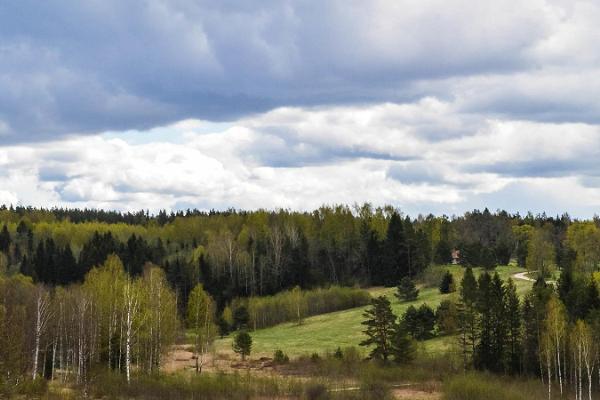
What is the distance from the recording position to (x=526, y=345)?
71625 mm

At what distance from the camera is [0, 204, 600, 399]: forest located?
65.0 metres

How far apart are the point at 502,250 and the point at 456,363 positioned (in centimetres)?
8314

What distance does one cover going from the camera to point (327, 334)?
9800cm

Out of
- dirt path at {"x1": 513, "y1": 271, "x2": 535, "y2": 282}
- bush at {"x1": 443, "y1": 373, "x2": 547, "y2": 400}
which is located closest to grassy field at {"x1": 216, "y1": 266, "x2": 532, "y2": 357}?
dirt path at {"x1": 513, "y1": 271, "x2": 535, "y2": 282}

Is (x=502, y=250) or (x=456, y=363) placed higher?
(x=502, y=250)

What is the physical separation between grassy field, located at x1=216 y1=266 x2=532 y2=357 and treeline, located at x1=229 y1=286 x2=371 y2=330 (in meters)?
2.98

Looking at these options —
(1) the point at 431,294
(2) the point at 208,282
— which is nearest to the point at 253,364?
(1) the point at 431,294

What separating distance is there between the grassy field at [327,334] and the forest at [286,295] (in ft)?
7.20

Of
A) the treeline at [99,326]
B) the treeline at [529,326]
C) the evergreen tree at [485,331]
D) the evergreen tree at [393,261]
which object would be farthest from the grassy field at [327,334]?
the treeline at [99,326]

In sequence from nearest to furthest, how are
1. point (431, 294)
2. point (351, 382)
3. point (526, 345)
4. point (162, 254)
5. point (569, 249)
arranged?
point (351, 382) → point (526, 345) → point (431, 294) → point (569, 249) → point (162, 254)

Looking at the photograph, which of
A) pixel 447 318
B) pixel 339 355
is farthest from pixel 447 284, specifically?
pixel 339 355

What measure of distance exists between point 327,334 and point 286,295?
27.8m

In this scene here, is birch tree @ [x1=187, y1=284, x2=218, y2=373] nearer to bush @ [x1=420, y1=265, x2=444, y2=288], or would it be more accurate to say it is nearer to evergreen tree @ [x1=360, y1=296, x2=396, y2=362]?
evergreen tree @ [x1=360, y1=296, x2=396, y2=362]

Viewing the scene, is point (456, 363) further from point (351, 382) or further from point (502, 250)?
point (502, 250)
